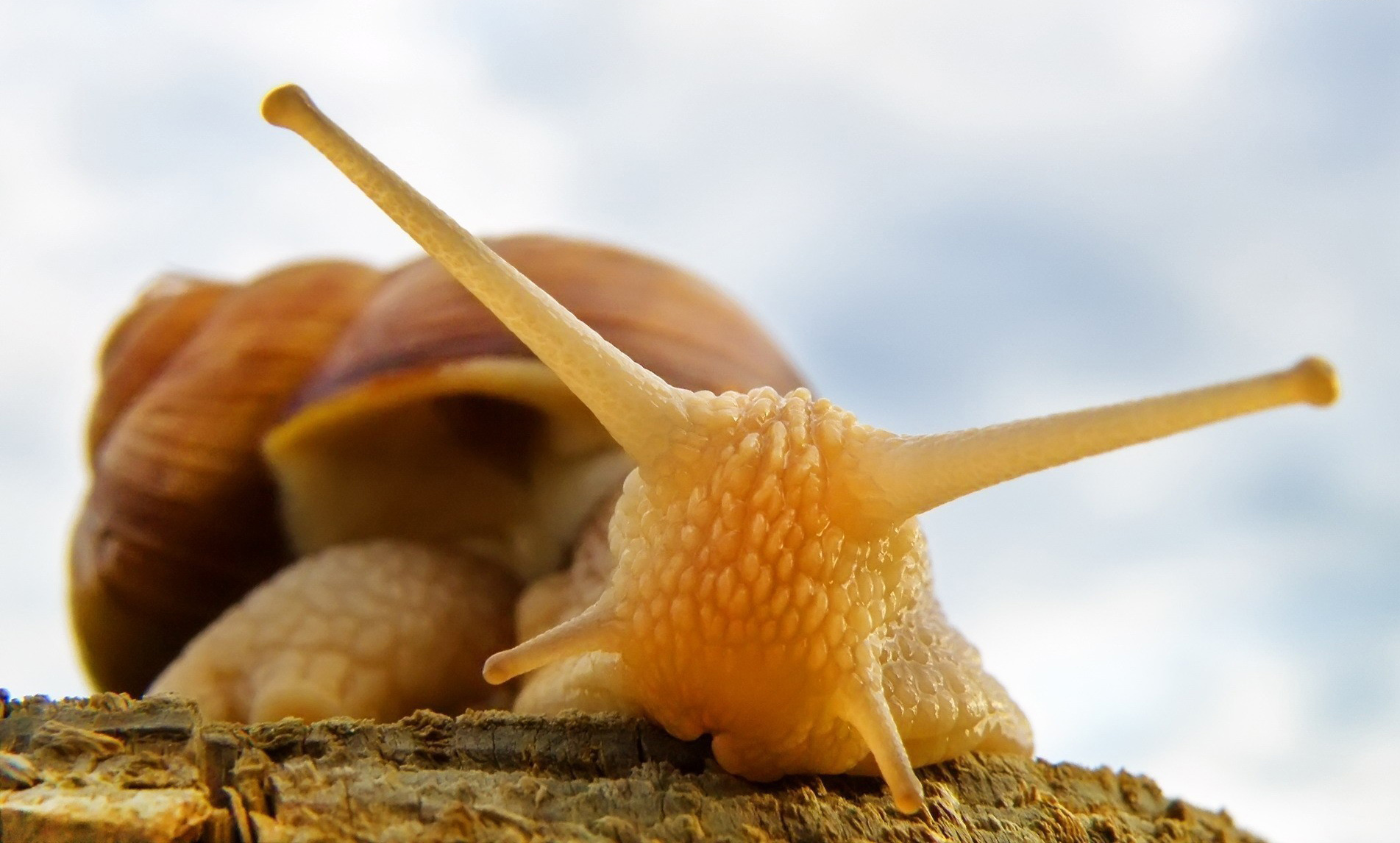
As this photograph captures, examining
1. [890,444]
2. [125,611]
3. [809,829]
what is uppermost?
[125,611]

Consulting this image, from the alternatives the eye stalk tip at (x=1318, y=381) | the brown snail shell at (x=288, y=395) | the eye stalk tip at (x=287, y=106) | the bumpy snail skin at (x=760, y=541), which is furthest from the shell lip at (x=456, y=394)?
the eye stalk tip at (x=1318, y=381)

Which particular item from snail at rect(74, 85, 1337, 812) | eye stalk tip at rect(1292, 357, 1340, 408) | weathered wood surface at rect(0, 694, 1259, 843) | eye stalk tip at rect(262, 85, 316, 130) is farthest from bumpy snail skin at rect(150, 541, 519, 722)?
eye stalk tip at rect(1292, 357, 1340, 408)

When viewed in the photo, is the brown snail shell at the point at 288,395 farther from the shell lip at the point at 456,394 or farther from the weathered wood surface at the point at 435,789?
the weathered wood surface at the point at 435,789

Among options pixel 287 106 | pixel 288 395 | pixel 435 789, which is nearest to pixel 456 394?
pixel 288 395

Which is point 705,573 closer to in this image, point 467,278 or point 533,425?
point 467,278

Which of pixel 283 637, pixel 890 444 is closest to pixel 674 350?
pixel 283 637

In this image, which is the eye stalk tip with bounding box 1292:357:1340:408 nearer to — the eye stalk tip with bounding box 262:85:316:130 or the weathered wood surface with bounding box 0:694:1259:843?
the weathered wood surface with bounding box 0:694:1259:843

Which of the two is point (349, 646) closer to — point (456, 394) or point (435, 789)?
point (456, 394)
